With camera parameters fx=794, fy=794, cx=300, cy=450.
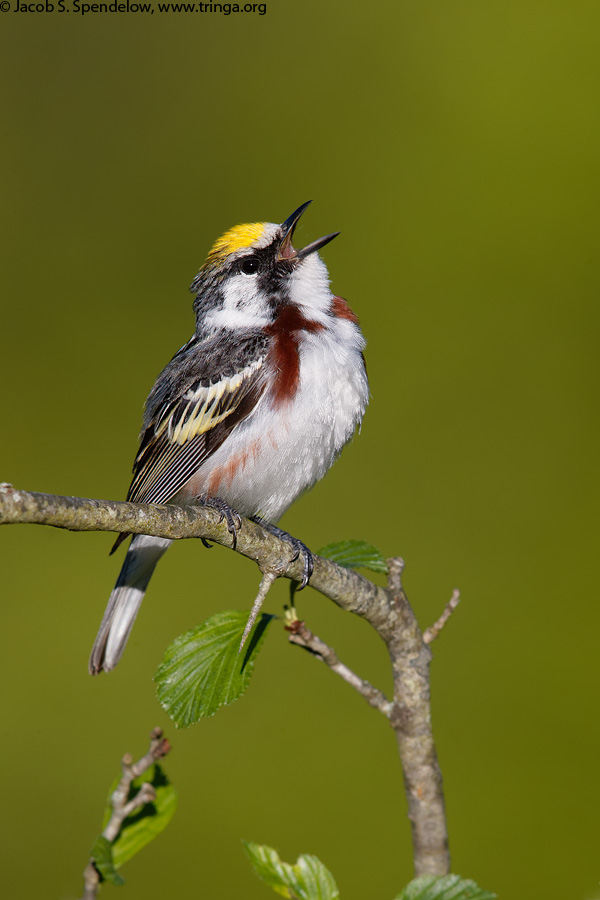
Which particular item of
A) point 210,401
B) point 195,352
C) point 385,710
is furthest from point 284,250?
point 385,710

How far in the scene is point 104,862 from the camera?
127 cm

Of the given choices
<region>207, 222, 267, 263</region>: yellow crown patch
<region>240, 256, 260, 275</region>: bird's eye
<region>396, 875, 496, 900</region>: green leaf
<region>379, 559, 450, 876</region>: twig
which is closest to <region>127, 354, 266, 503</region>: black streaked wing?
<region>240, 256, 260, 275</region>: bird's eye

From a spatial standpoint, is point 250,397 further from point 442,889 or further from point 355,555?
point 442,889

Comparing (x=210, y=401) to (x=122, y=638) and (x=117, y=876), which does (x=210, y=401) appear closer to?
(x=122, y=638)

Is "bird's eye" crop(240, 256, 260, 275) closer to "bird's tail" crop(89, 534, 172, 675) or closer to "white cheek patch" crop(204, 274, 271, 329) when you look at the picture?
"white cheek patch" crop(204, 274, 271, 329)

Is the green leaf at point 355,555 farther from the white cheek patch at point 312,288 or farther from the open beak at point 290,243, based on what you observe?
the open beak at point 290,243

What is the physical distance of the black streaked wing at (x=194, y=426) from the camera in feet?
8.35

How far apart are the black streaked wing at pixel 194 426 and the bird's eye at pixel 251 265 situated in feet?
1.62

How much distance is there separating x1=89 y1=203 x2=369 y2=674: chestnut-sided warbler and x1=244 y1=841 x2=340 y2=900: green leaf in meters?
1.03

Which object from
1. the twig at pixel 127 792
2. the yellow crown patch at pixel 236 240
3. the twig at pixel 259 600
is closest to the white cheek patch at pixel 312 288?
the yellow crown patch at pixel 236 240

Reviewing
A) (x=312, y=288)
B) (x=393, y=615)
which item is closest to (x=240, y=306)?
(x=312, y=288)

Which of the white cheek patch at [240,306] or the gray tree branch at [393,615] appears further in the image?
the white cheek patch at [240,306]

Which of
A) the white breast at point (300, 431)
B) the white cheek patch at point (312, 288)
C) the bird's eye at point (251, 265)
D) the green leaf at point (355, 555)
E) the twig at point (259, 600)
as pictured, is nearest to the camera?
the twig at point (259, 600)

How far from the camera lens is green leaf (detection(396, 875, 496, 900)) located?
4.03 ft
